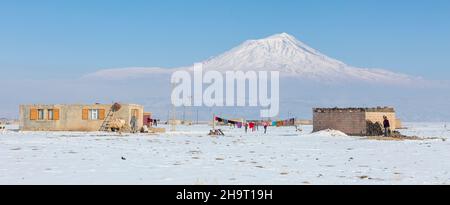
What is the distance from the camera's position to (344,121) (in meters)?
43.7

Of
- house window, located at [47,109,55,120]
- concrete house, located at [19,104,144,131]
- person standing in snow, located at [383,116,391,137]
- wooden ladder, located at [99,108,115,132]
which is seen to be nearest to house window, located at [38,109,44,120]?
concrete house, located at [19,104,144,131]

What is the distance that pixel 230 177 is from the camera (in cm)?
1173

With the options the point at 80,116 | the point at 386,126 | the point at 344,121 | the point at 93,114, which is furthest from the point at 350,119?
the point at 80,116

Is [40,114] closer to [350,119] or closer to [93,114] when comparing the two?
[93,114]

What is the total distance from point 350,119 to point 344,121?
501 millimetres

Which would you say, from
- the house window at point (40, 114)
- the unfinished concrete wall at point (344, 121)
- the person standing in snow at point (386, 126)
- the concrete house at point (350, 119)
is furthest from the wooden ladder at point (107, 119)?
the person standing in snow at point (386, 126)

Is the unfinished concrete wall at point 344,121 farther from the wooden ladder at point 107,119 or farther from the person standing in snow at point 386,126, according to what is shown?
the wooden ladder at point 107,119

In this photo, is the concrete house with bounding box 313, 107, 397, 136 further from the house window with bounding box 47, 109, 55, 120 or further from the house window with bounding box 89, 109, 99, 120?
the house window with bounding box 47, 109, 55, 120

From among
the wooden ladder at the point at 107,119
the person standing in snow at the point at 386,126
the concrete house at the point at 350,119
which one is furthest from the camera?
the wooden ladder at the point at 107,119

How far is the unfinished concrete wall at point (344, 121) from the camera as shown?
43.2m

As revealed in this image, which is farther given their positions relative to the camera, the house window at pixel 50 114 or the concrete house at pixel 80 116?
the house window at pixel 50 114
